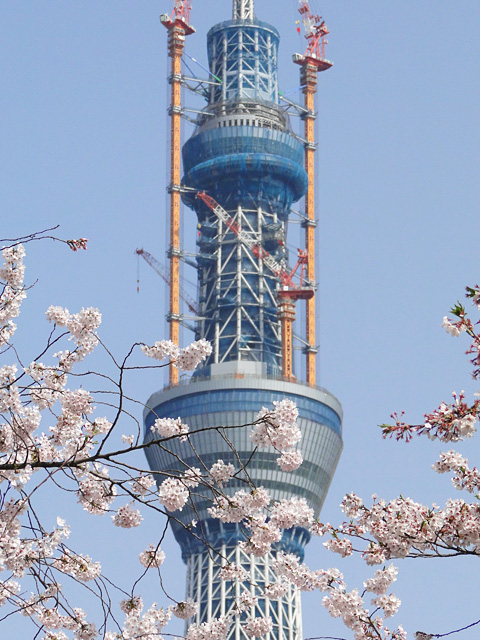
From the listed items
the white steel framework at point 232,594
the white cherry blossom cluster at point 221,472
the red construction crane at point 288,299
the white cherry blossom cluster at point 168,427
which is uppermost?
the red construction crane at point 288,299

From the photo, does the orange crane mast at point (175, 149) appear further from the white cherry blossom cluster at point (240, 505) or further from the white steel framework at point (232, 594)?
the white cherry blossom cluster at point (240, 505)

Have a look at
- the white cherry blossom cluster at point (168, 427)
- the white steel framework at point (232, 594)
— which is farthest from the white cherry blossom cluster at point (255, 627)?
the white steel framework at point (232, 594)

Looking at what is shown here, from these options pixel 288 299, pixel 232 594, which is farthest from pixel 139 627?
pixel 288 299

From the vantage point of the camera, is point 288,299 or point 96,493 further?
point 288,299

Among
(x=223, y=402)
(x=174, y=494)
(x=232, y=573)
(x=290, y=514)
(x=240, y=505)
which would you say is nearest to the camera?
(x=240, y=505)

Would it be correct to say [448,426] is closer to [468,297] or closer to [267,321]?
[468,297]

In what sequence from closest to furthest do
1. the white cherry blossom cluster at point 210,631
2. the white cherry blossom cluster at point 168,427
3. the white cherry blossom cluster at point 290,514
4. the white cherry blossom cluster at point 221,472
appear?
the white cherry blossom cluster at point 221,472 < the white cherry blossom cluster at point 168,427 < the white cherry blossom cluster at point 210,631 < the white cherry blossom cluster at point 290,514

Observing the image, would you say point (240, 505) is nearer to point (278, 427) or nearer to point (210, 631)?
point (278, 427)

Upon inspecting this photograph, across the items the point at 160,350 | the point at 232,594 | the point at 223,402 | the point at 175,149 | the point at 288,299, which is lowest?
the point at 160,350

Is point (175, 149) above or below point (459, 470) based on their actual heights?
above

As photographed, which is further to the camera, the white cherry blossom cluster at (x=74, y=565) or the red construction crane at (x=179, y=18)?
the red construction crane at (x=179, y=18)

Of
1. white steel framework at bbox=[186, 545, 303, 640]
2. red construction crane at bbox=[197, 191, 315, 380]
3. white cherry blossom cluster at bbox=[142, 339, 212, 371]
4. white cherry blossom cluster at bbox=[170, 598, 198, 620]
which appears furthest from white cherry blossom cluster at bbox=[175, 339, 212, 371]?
red construction crane at bbox=[197, 191, 315, 380]

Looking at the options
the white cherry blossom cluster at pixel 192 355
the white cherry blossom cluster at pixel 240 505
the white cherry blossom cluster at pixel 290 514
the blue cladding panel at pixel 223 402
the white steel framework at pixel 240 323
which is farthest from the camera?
the white steel framework at pixel 240 323

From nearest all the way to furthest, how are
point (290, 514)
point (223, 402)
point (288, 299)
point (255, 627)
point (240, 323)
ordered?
point (255, 627), point (290, 514), point (223, 402), point (288, 299), point (240, 323)
